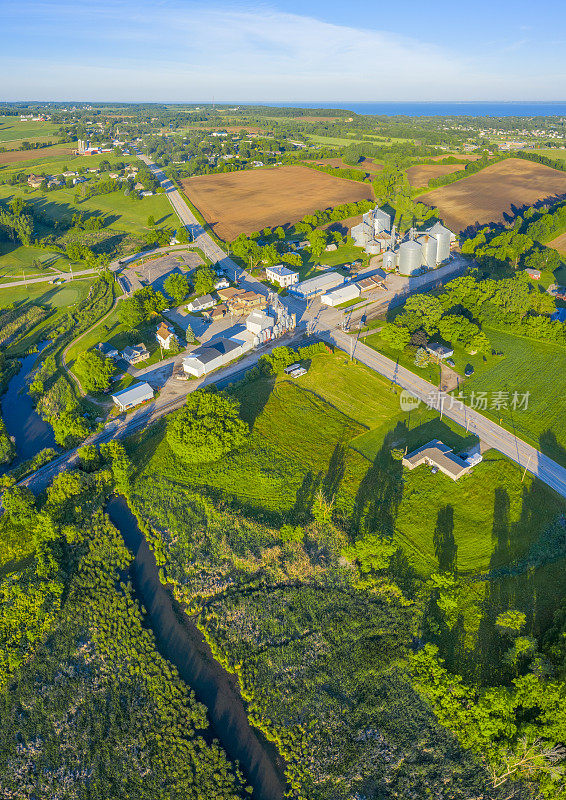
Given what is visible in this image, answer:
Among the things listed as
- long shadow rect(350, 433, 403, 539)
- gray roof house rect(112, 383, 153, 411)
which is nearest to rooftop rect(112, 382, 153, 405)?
gray roof house rect(112, 383, 153, 411)

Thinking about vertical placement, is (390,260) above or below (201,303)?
above

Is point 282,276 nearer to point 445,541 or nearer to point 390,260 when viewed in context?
point 390,260

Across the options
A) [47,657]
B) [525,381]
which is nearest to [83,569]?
[47,657]

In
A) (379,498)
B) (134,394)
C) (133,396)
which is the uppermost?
(134,394)

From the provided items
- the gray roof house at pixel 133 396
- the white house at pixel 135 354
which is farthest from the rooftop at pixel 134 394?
the white house at pixel 135 354

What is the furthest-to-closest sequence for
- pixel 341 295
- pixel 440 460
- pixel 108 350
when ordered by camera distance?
pixel 341 295, pixel 108 350, pixel 440 460

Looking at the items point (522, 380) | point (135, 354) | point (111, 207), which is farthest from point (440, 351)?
point (111, 207)

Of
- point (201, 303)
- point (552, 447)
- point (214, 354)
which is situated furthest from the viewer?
point (201, 303)
